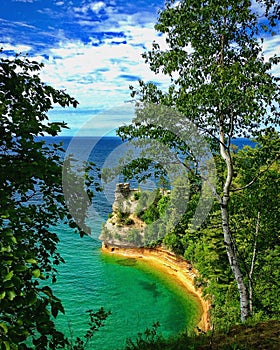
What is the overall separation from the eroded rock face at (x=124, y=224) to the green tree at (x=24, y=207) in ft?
99.0

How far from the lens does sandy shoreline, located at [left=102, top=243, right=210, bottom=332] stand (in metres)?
23.0

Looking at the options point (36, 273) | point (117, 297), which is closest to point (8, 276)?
point (36, 273)

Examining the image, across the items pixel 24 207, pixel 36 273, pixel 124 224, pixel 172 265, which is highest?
pixel 24 207

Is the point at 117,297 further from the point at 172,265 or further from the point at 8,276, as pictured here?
the point at 8,276

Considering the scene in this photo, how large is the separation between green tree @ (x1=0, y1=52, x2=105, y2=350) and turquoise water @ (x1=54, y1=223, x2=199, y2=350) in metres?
16.2

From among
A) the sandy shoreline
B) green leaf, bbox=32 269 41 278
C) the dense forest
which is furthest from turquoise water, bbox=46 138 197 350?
green leaf, bbox=32 269 41 278

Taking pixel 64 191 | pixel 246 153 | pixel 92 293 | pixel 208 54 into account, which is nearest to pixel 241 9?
pixel 208 54

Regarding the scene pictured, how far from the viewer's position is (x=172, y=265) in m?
29.8

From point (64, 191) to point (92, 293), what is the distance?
23.8 m

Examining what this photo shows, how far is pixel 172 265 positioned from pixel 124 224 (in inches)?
365

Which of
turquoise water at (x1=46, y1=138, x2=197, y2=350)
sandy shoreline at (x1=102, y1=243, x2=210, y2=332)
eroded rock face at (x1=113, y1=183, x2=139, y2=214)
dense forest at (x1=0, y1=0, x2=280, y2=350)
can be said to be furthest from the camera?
eroded rock face at (x1=113, y1=183, x2=139, y2=214)

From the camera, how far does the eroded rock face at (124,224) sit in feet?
116

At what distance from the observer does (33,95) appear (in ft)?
16.9

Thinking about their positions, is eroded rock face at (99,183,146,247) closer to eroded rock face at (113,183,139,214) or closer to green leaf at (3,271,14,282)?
eroded rock face at (113,183,139,214)
